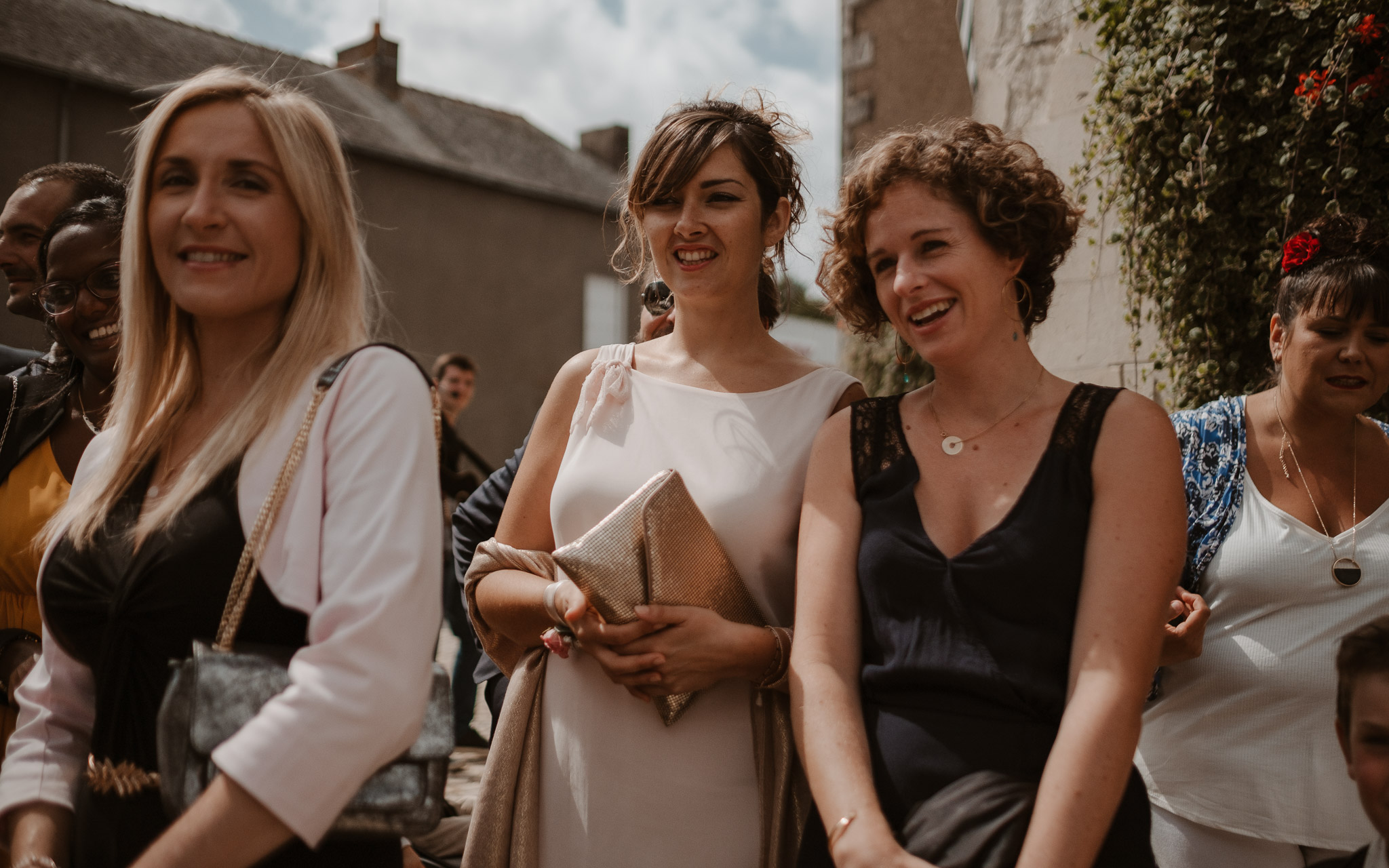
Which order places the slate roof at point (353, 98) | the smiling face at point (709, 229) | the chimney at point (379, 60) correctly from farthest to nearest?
the chimney at point (379, 60) < the slate roof at point (353, 98) < the smiling face at point (709, 229)

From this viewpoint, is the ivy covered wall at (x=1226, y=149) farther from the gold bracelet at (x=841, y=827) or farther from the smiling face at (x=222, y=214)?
the smiling face at (x=222, y=214)

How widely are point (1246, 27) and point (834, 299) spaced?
7.25 ft

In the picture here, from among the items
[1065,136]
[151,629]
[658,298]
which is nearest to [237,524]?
[151,629]

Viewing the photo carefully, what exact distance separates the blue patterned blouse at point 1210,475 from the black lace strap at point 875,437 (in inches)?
34.4

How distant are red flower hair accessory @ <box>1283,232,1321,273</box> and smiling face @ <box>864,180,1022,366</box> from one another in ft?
3.57

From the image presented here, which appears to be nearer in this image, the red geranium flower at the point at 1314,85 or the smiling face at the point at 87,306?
the smiling face at the point at 87,306

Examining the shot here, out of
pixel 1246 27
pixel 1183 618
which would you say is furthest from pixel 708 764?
pixel 1246 27

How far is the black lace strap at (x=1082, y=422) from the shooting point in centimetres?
177

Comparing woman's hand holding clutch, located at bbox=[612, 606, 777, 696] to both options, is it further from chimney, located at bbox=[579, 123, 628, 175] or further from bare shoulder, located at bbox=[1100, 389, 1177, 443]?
chimney, located at bbox=[579, 123, 628, 175]

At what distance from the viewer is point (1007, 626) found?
1.70 meters

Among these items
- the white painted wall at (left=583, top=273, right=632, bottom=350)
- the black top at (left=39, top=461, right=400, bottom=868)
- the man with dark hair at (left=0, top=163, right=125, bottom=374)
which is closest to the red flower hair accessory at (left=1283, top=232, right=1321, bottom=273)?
the black top at (left=39, top=461, right=400, bottom=868)

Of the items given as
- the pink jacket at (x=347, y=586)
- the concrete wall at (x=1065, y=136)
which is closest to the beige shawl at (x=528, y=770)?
the pink jacket at (x=347, y=586)

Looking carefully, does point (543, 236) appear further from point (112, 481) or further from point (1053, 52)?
point (112, 481)

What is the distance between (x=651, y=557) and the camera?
1.91m
